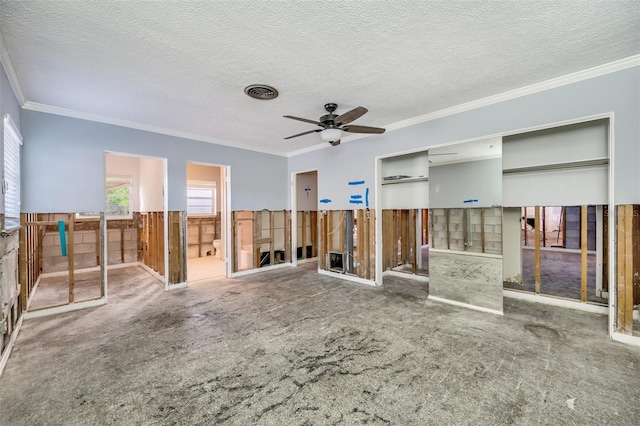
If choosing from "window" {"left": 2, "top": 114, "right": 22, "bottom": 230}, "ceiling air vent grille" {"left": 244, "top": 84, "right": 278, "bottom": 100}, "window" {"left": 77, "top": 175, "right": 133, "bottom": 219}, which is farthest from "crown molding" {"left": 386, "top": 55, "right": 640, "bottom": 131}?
"window" {"left": 77, "top": 175, "right": 133, "bottom": 219}

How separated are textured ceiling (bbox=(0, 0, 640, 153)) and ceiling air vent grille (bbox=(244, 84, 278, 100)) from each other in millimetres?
90

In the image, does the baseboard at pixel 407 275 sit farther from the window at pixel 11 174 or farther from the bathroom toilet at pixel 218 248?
the window at pixel 11 174

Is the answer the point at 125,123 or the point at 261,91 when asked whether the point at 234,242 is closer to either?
the point at 125,123

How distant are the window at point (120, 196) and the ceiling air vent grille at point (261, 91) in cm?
532

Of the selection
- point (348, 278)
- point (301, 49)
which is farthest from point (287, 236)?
point (301, 49)

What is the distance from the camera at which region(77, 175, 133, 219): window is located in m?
6.64

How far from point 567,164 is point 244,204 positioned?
530 centimetres

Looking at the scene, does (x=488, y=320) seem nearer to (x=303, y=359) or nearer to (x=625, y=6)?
(x=303, y=359)

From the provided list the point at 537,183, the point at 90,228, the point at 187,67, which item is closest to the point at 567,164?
the point at 537,183

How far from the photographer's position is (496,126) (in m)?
3.39

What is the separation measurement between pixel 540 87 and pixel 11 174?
5897mm

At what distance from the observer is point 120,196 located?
6730mm

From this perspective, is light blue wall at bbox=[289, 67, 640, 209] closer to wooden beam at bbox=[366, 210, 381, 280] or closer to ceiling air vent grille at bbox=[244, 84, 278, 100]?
wooden beam at bbox=[366, 210, 381, 280]

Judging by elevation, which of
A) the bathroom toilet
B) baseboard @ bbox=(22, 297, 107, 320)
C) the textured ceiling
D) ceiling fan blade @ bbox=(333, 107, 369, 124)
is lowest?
baseboard @ bbox=(22, 297, 107, 320)
